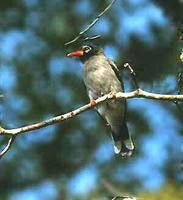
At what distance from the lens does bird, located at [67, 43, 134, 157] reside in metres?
7.48

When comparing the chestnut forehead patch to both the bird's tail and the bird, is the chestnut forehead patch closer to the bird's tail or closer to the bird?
the bird

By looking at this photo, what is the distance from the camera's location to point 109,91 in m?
7.45

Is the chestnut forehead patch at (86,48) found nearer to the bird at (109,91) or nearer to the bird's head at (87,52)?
the bird's head at (87,52)

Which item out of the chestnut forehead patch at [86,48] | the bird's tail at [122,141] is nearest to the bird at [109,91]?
the bird's tail at [122,141]

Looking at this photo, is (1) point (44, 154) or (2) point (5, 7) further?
(1) point (44, 154)

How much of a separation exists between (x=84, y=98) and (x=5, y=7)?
78.3 inches

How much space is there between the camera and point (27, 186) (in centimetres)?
1213

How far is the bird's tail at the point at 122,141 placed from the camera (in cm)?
745

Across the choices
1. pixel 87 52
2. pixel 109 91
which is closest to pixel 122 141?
pixel 109 91

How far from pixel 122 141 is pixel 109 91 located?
1.74 ft

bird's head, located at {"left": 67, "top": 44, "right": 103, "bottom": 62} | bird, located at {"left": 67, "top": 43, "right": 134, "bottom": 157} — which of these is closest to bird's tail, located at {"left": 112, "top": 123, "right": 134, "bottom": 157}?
bird, located at {"left": 67, "top": 43, "right": 134, "bottom": 157}

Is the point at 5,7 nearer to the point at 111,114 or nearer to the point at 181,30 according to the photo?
the point at 111,114

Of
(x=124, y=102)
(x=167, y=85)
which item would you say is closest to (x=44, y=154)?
(x=124, y=102)

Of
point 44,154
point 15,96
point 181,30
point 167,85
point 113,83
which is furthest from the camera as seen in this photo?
point 44,154
